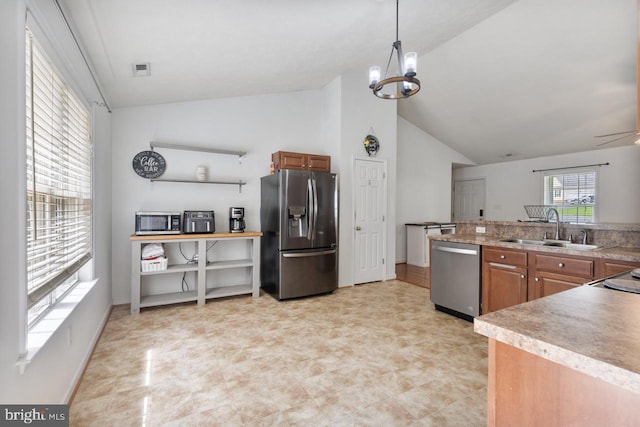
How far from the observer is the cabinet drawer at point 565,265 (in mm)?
2307

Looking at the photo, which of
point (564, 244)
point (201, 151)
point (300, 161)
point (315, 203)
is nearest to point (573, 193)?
point (564, 244)

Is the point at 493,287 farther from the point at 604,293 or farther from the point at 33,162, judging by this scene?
the point at 33,162

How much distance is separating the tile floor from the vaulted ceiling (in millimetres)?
2446

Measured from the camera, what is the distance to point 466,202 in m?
7.87

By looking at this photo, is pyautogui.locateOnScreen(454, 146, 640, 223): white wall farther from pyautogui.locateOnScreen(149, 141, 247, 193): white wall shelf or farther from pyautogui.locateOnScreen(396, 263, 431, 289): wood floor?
pyautogui.locateOnScreen(149, 141, 247, 193): white wall shelf

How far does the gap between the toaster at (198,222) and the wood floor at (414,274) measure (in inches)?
125

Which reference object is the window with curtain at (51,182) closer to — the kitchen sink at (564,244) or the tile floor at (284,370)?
the tile floor at (284,370)

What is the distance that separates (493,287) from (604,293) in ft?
5.80

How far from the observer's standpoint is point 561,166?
616cm

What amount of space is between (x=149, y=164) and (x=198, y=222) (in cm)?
97

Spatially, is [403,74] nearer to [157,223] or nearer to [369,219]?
[369,219]

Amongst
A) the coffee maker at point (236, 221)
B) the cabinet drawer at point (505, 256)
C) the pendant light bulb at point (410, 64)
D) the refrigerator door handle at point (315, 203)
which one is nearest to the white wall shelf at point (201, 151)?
the coffee maker at point (236, 221)

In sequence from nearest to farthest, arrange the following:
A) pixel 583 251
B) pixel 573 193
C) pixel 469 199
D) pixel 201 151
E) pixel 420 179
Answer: pixel 583 251, pixel 201 151, pixel 573 193, pixel 420 179, pixel 469 199

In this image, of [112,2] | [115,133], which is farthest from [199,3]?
[115,133]
